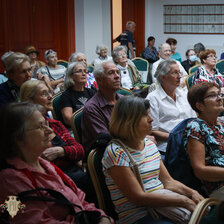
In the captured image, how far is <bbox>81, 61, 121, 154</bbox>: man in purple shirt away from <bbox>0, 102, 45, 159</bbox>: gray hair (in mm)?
962

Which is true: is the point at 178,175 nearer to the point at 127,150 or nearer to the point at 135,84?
the point at 127,150

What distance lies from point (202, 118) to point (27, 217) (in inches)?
52.8

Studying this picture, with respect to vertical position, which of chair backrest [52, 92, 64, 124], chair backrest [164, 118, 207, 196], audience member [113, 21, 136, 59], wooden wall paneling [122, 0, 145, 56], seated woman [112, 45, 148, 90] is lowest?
chair backrest [164, 118, 207, 196]

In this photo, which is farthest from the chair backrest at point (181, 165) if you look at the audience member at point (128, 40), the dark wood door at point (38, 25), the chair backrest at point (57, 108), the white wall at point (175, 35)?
the white wall at point (175, 35)

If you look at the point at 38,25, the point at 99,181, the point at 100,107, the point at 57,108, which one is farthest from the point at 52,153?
the point at 38,25

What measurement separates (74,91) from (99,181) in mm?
1705

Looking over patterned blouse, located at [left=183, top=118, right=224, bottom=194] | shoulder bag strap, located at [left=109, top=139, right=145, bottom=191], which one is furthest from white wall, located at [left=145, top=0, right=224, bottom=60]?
shoulder bag strap, located at [left=109, top=139, right=145, bottom=191]

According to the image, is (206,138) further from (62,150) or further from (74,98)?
(74,98)

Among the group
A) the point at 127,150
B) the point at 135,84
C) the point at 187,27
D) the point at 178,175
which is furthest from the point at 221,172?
the point at 187,27

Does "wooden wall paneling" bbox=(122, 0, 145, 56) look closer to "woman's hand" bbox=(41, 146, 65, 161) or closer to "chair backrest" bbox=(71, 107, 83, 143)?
"chair backrest" bbox=(71, 107, 83, 143)

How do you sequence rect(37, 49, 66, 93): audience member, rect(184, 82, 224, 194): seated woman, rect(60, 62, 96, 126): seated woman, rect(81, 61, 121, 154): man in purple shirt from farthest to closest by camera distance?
rect(37, 49, 66, 93): audience member → rect(60, 62, 96, 126): seated woman → rect(81, 61, 121, 154): man in purple shirt → rect(184, 82, 224, 194): seated woman

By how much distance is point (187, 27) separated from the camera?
11.1 meters

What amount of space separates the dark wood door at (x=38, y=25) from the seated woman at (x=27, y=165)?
5.26 m

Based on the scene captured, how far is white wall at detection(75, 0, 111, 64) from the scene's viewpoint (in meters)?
8.23
